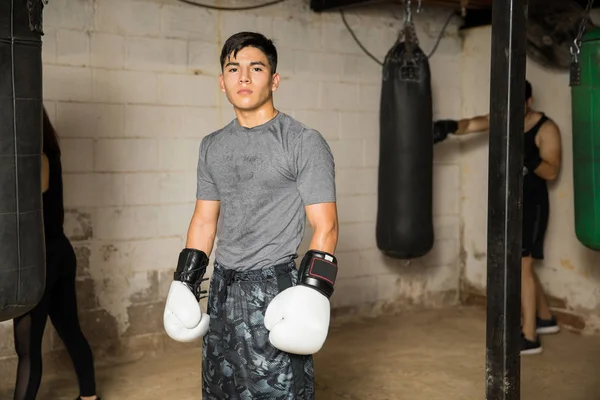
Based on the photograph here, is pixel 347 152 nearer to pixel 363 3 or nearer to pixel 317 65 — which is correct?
pixel 317 65

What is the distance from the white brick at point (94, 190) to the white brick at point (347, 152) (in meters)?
1.56

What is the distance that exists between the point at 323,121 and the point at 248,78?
285cm

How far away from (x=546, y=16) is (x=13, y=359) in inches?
149

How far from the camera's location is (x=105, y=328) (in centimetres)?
459

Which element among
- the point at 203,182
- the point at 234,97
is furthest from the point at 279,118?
the point at 203,182

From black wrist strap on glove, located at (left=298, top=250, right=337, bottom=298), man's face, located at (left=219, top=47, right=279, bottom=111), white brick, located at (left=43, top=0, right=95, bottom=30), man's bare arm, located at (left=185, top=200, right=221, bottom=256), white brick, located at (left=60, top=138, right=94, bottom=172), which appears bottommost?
black wrist strap on glove, located at (left=298, top=250, right=337, bottom=298)

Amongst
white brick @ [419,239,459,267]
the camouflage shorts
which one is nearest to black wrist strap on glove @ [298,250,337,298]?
the camouflage shorts

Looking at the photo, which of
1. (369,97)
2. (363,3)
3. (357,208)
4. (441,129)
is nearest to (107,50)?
(363,3)

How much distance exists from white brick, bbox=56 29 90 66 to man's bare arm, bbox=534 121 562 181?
278cm

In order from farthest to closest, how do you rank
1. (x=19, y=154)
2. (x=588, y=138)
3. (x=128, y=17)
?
(x=128, y=17)
(x=588, y=138)
(x=19, y=154)

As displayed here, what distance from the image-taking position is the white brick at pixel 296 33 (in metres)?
5.09

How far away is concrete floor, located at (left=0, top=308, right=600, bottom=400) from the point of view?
4.05 metres

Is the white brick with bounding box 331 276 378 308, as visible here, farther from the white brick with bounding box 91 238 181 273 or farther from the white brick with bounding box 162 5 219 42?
the white brick with bounding box 162 5 219 42

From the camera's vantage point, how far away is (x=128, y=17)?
177 inches
